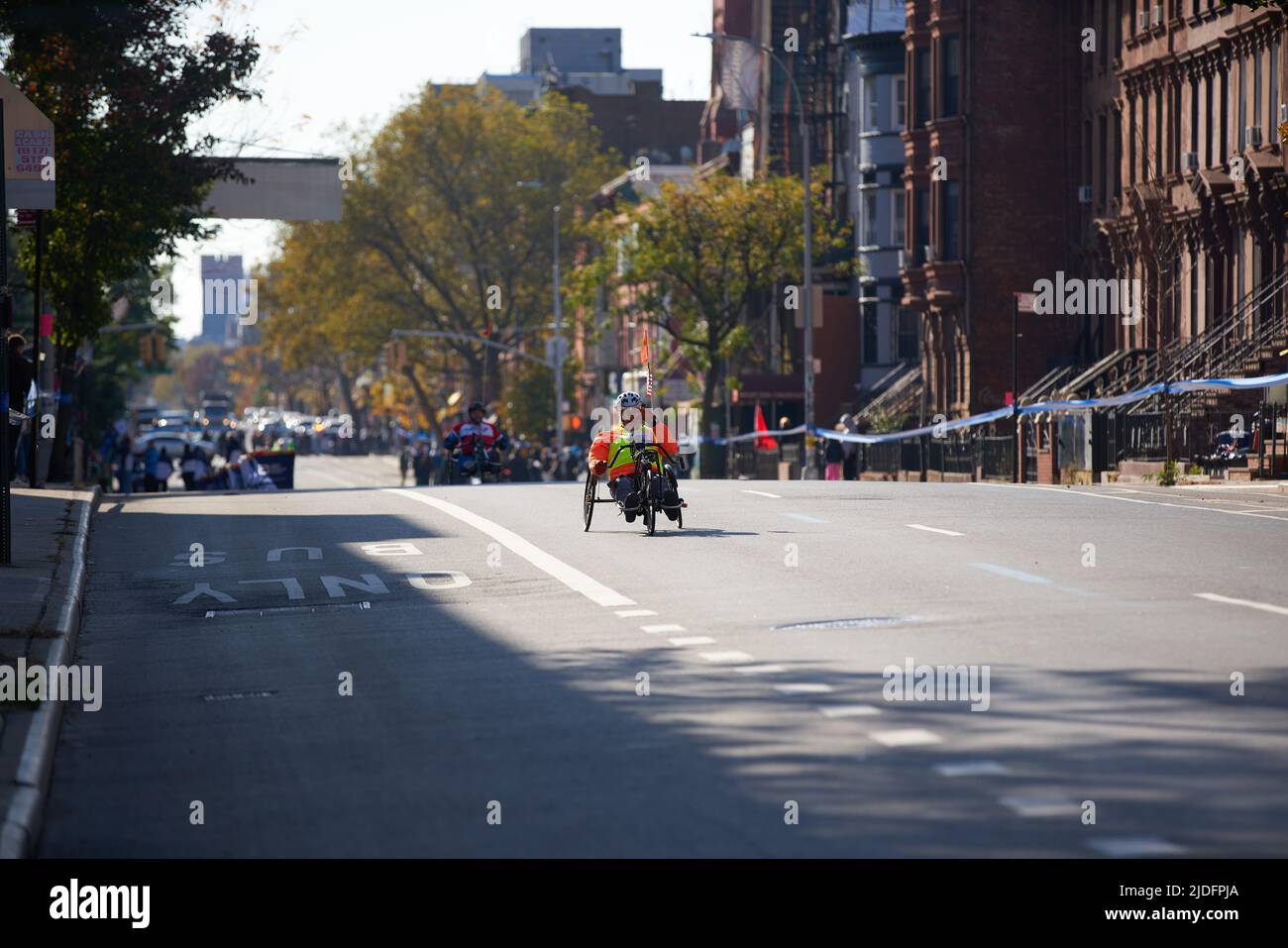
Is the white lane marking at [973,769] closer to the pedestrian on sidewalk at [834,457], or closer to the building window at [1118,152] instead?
the pedestrian on sidewalk at [834,457]

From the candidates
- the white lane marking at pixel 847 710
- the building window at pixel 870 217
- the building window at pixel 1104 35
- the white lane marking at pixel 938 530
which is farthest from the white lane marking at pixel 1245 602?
the building window at pixel 870 217

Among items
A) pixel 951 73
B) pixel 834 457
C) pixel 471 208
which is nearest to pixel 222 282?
pixel 471 208

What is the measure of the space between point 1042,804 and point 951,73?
55.3m

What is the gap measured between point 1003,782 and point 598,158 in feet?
319

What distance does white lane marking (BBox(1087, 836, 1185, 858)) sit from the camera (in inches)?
305

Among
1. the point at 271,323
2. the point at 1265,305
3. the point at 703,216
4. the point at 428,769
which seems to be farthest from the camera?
the point at 271,323

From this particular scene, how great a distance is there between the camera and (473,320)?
10444 cm

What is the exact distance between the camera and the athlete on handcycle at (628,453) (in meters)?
23.3

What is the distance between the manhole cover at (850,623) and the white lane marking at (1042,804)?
19.4 feet

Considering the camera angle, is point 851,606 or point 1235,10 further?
point 1235,10

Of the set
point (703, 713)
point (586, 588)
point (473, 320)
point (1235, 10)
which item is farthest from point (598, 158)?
point (703, 713)

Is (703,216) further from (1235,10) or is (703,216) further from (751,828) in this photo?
(751,828)
